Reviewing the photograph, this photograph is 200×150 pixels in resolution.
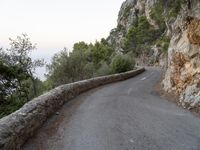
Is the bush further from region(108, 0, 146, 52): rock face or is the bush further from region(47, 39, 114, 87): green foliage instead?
region(108, 0, 146, 52): rock face

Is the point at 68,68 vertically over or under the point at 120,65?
over

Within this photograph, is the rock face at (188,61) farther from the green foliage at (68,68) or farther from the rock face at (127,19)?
the rock face at (127,19)

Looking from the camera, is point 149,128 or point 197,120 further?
point 197,120

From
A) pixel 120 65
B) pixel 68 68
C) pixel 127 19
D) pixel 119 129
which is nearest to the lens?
pixel 119 129

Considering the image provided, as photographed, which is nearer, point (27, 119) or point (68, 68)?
point (27, 119)

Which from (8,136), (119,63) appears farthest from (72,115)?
(119,63)

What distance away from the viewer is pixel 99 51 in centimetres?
7450

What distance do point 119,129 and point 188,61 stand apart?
33.6 feet

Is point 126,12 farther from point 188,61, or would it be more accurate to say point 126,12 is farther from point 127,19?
point 188,61

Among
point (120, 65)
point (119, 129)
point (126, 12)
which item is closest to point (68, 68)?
point (120, 65)

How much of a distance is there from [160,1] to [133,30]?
6573 cm

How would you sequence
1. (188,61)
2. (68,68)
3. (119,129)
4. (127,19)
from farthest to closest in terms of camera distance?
(127,19) → (68,68) → (188,61) → (119,129)

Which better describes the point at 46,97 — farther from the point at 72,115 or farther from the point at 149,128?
the point at 149,128

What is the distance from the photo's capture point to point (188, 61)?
18.0 meters
